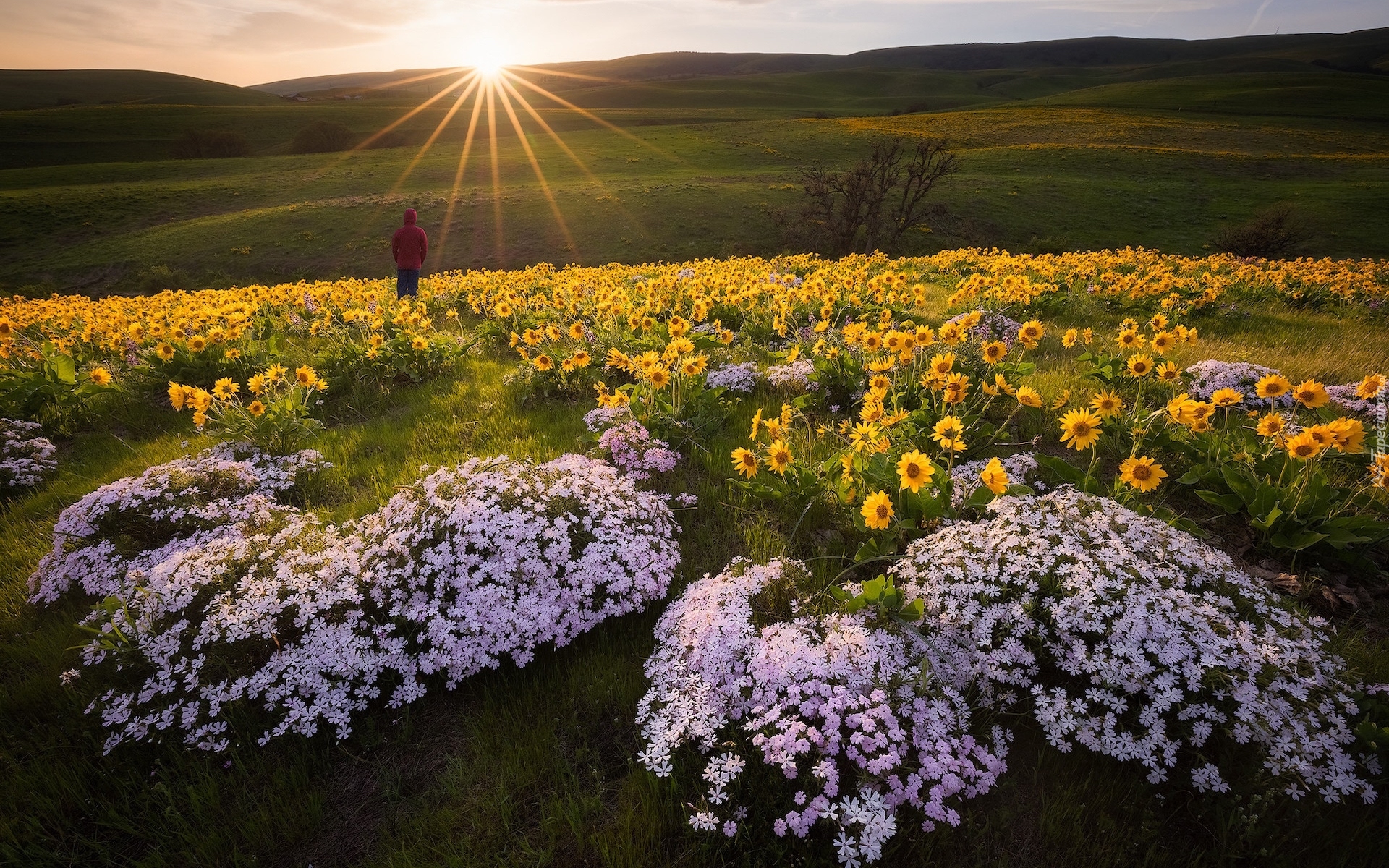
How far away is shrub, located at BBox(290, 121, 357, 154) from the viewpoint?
76.7 m

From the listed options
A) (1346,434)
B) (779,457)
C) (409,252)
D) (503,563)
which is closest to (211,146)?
(409,252)

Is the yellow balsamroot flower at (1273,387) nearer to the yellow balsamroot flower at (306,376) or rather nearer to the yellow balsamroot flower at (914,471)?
the yellow balsamroot flower at (914,471)

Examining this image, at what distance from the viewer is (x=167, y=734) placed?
9.34ft

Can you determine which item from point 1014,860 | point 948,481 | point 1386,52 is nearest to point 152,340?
point 948,481

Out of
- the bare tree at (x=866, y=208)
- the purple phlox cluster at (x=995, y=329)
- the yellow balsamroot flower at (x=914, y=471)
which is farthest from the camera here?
the bare tree at (x=866, y=208)

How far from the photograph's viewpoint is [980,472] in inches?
161

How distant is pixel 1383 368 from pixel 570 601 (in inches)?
382

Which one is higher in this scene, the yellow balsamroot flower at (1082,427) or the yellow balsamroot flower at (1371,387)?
the yellow balsamroot flower at (1371,387)

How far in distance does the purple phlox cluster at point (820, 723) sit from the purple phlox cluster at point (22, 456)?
7144 millimetres

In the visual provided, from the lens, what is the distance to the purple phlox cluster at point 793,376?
6680 millimetres

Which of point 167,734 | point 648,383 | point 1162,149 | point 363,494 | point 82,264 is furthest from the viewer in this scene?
point 1162,149

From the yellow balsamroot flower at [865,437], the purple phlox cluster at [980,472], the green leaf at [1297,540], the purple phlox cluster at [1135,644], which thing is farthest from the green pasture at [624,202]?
the purple phlox cluster at [1135,644]

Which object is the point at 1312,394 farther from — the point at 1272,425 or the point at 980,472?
the point at 980,472

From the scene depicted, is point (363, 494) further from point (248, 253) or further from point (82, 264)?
point (82, 264)
